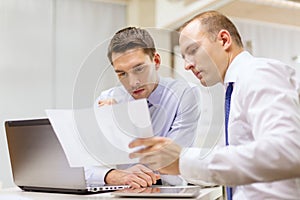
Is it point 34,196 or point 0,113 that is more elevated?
point 34,196

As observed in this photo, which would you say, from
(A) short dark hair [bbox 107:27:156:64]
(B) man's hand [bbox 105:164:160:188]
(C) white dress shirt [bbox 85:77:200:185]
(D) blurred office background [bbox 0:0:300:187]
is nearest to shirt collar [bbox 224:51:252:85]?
(C) white dress shirt [bbox 85:77:200:185]

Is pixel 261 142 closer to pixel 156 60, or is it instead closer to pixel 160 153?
pixel 160 153

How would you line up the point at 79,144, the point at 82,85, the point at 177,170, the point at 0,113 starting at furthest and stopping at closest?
the point at 0,113
the point at 82,85
the point at 79,144
the point at 177,170

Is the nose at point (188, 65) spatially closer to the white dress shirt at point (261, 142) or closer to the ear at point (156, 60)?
the ear at point (156, 60)

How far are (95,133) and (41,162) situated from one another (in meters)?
0.22

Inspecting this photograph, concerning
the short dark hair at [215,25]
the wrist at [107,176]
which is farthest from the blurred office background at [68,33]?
the wrist at [107,176]

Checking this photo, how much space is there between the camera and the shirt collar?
1.06m

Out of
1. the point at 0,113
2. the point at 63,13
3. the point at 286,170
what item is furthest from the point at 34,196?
the point at 63,13

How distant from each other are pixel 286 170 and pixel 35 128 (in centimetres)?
73

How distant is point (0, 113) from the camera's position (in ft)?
11.3

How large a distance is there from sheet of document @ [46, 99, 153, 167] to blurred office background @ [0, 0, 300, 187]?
2251mm

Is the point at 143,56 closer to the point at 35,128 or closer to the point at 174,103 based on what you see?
the point at 174,103

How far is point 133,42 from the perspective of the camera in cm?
117

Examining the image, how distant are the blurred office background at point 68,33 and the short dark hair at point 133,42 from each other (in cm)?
207
